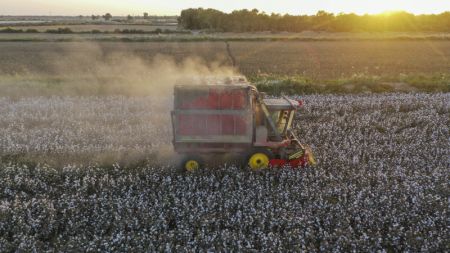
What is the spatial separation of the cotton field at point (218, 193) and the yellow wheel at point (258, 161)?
10.0 inches

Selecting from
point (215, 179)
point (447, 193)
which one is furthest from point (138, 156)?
point (447, 193)

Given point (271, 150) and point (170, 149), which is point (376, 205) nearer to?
point (271, 150)

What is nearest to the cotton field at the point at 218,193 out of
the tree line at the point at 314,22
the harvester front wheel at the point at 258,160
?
the harvester front wheel at the point at 258,160

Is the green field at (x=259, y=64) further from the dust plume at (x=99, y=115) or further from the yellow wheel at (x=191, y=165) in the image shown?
the yellow wheel at (x=191, y=165)

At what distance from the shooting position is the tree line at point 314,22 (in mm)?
78500

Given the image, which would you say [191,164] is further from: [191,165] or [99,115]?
[99,115]

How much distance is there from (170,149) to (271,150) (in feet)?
9.91

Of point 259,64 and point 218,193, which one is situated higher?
point 218,193

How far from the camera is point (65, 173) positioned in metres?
10.7

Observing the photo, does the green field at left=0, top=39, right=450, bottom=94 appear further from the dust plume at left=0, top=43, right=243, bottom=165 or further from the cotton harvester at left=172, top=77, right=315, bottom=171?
the cotton harvester at left=172, top=77, right=315, bottom=171


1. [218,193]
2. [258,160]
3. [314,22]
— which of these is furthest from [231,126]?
[314,22]

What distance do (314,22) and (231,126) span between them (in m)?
77.2

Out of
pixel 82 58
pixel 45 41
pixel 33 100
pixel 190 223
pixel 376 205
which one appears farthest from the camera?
pixel 45 41

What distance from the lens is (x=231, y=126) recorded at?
10.5 m
